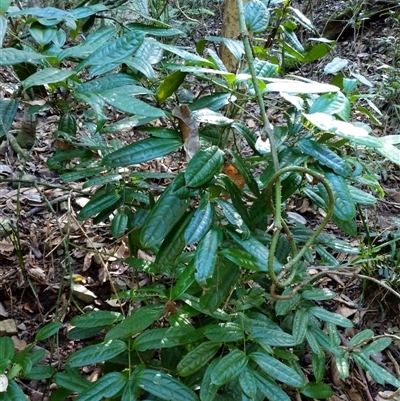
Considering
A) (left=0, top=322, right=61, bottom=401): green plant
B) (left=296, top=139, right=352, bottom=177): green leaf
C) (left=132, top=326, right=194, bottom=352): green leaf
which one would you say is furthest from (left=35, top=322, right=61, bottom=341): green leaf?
(left=296, top=139, right=352, bottom=177): green leaf

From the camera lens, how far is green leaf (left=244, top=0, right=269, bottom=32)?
3.67ft

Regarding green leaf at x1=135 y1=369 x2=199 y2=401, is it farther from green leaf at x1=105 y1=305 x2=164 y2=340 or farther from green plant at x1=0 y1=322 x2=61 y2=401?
green plant at x1=0 y1=322 x2=61 y2=401

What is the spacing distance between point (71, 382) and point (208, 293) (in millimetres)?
385

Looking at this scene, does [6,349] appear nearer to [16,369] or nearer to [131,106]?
[16,369]

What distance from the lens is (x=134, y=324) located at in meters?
1.05

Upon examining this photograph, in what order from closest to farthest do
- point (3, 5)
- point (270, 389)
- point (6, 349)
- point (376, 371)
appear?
point (3, 5), point (270, 389), point (6, 349), point (376, 371)

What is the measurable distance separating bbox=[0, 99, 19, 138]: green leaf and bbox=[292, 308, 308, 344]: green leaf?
30.5 inches

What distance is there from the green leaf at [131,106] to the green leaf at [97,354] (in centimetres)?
52

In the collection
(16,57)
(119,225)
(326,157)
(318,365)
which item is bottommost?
(318,365)

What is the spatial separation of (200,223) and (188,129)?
184 millimetres

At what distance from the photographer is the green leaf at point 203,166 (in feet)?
2.77

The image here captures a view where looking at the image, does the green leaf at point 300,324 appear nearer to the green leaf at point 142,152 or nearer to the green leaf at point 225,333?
the green leaf at point 225,333

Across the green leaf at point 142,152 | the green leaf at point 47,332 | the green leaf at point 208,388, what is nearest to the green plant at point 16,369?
the green leaf at point 47,332

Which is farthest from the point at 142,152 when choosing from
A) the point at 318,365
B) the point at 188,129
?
the point at 318,365
